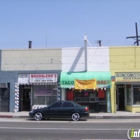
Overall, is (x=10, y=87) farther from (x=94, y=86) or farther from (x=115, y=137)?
(x=115, y=137)

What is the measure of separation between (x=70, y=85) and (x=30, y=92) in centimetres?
420

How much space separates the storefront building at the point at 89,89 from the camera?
949 inches

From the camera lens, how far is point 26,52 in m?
25.8

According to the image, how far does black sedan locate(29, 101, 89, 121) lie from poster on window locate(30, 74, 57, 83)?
18.9 ft

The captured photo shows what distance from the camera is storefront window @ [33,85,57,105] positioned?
25.6 metres

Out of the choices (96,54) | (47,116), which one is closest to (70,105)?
(47,116)

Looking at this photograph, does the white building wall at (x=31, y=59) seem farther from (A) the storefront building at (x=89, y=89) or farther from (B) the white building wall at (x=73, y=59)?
(A) the storefront building at (x=89, y=89)

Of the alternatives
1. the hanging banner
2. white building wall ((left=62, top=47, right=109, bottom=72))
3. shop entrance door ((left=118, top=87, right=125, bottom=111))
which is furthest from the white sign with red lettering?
shop entrance door ((left=118, top=87, right=125, bottom=111))

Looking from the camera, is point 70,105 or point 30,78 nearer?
point 70,105

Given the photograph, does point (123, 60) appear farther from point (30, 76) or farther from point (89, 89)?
point (30, 76)

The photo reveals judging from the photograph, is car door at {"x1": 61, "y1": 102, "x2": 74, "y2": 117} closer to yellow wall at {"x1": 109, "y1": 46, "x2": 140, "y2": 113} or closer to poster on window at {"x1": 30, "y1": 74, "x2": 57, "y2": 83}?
poster on window at {"x1": 30, "y1": 74, "x2": 57, "y2": 83}

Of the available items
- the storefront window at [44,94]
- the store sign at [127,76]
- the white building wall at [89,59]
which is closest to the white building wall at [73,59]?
the white building wall at [89,59]

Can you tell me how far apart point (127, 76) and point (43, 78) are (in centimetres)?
754

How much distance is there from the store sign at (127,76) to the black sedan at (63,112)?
21.2ft
